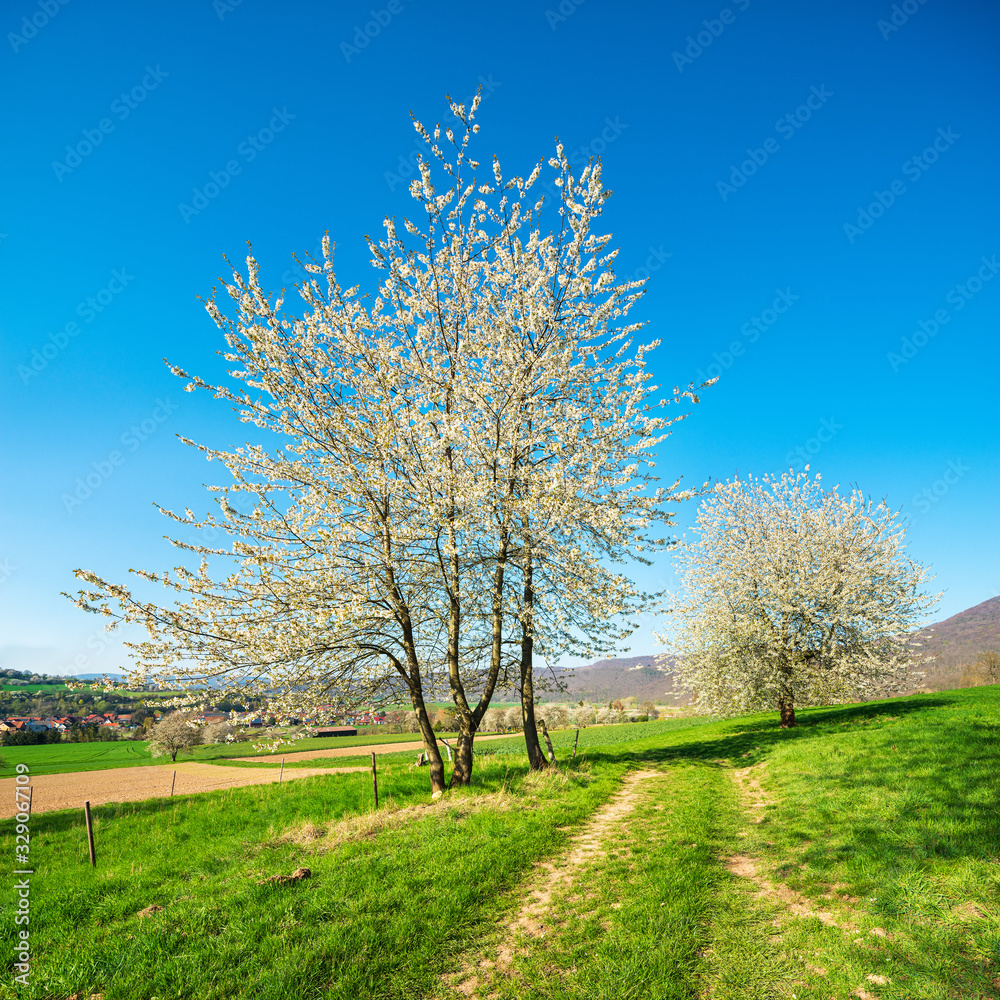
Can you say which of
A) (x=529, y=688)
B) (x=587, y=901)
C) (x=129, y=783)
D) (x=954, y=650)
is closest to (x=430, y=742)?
(x=529, y=688)

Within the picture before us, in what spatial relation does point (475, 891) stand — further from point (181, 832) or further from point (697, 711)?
point (697, 711)

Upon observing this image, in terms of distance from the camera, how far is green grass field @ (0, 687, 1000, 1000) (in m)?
4.66

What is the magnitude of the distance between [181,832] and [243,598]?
26.3 ft

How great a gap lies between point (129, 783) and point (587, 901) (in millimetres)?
42813

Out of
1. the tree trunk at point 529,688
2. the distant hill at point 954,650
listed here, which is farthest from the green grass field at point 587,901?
the distant hill at point 954,650

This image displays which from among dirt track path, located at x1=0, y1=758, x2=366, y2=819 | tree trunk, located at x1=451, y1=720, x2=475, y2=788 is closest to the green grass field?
tree trunk, located at x1=451, y1=720, x2=475, y2=788

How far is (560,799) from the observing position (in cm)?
1099

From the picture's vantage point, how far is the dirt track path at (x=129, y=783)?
27359mm

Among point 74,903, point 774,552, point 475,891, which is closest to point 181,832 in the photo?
point 74,903

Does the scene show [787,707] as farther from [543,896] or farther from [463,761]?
[543,896]

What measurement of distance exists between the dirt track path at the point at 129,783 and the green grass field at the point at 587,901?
19185 mm

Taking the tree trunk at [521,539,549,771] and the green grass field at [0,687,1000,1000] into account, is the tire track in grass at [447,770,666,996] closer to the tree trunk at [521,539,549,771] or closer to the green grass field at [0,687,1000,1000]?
the green grass field at [0,687,1000,1000]

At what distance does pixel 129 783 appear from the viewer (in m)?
34.7

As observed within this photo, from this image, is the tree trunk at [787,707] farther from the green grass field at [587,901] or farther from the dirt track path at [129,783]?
the dirt track path at [129,783]
